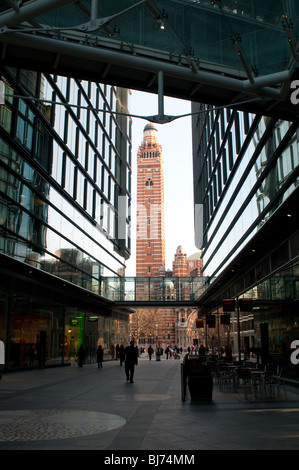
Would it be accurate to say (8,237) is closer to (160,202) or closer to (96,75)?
(96,75)

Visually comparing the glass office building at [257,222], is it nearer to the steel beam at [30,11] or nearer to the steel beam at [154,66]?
the steel beam at [154,66]

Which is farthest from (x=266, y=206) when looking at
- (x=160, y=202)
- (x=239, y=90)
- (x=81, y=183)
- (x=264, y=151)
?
(x=160, y=202)

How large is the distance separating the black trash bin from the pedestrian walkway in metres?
0.38

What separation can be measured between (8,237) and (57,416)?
1393 cm

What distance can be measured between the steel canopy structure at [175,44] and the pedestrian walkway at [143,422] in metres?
8.91

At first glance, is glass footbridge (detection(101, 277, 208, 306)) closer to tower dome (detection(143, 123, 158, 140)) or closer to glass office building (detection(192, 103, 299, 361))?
glass office building (detection(192, 103, 299, 361))

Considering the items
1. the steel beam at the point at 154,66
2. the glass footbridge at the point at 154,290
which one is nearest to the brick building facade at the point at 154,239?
the glass footbridge at the point at 154,290

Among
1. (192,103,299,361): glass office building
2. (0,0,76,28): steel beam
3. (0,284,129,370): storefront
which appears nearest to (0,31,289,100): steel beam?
(0,0,76,28): steel beam

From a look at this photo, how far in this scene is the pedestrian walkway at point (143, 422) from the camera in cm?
752

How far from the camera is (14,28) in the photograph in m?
12.8

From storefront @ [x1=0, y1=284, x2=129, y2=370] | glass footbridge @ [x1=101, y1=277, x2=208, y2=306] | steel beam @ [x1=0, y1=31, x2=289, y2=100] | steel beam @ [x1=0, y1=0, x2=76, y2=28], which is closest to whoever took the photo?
steel beam @ [x1=0, y1=0, x2=76, y2=28]

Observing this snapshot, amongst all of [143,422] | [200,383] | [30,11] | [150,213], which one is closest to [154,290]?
[200,383]

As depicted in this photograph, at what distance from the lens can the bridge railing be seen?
48.9m
